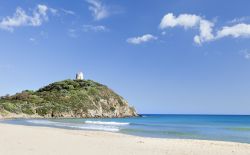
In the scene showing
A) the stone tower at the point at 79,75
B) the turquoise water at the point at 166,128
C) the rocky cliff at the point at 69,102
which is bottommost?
the turquoise water at the point at 166,128

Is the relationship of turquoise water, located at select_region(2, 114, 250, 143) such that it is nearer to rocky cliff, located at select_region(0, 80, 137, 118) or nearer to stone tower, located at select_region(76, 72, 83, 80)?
rocky cliff, located at select_region(0, 80, 137, 118)

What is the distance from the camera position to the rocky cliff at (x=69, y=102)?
116 metres

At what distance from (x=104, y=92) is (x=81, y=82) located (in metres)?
16.4

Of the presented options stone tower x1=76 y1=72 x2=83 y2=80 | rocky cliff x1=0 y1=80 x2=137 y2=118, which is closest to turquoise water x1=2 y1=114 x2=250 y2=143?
rocky cliff x1=0 y1=80 x2=137 y2=118

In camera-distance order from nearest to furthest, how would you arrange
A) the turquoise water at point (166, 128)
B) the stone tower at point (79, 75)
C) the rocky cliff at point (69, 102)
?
the turquoise water at point (166, 128) → the rocky cliff at point (69, 102) → the stone tower at point (79, 75)

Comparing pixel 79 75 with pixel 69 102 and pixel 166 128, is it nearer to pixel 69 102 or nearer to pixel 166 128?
pixel 69 102

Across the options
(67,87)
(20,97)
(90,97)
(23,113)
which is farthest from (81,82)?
(23,113)

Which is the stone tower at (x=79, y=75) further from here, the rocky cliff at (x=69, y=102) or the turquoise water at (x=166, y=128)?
the turquoise water at (x=166, y=128)

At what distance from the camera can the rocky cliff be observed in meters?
116

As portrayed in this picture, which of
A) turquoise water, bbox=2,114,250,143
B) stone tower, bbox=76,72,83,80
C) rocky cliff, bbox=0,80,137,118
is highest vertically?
stone tower, bbox=76,72,83,80

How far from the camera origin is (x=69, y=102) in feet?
439

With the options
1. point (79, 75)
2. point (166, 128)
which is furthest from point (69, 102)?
point (166, 128)

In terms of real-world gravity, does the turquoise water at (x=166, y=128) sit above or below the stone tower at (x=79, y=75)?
below

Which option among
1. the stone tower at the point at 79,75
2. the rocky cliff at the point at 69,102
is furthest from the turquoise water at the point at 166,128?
the stone tower at the point at 79,75
